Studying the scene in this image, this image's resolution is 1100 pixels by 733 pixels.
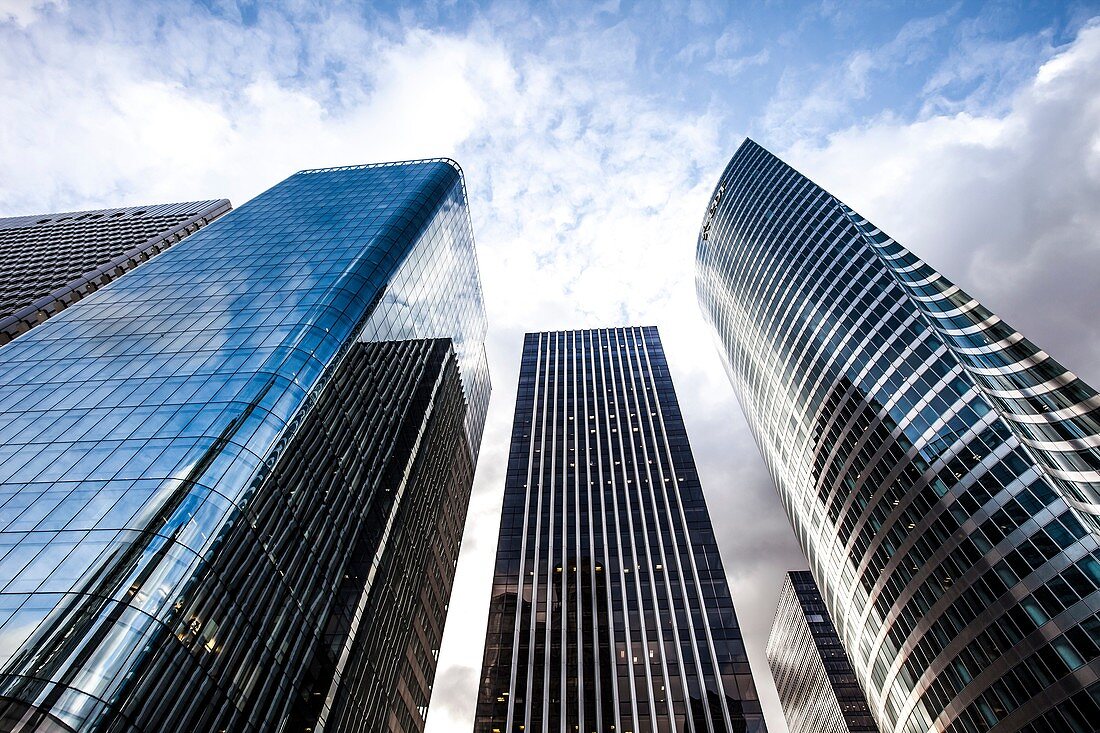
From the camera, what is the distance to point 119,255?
77875 millimetres

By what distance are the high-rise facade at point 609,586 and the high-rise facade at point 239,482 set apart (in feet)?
45.8

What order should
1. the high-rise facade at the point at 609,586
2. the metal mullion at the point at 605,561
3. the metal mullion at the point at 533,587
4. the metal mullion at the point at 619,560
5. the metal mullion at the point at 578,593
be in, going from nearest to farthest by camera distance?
the metal mullion at the point at 619,560
the high-rise facade at the point at 609,586
the metal mullion at the point at 578,593
the metal mullion at the point at 605,561
the metal mullion at the point at 533,587

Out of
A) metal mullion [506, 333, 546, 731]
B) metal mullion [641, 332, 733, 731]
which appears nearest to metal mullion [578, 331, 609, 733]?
metal mullion [506, 333, 546, 731]

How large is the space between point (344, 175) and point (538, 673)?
7502 cm

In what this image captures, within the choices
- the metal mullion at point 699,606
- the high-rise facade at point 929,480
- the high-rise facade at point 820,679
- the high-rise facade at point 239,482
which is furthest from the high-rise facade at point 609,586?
Result: the high-rise facade at point 820,679

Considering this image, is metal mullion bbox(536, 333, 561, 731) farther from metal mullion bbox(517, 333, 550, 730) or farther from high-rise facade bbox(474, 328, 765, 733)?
metal mullion bbox(517, 333, 550, 730)

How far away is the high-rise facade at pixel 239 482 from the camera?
23.9m

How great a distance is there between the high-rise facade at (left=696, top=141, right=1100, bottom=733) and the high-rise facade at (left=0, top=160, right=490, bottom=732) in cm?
5565

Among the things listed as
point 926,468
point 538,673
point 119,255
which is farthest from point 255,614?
point 119,255

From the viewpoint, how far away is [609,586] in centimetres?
7781

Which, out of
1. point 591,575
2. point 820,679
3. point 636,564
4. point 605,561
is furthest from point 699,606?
point 820,679

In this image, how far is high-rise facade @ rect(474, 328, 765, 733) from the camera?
6131 centimetres

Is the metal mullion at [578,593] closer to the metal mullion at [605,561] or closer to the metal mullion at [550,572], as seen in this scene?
the metal mullion at [605,561]

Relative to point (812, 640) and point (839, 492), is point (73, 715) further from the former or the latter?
point (812, 640)
